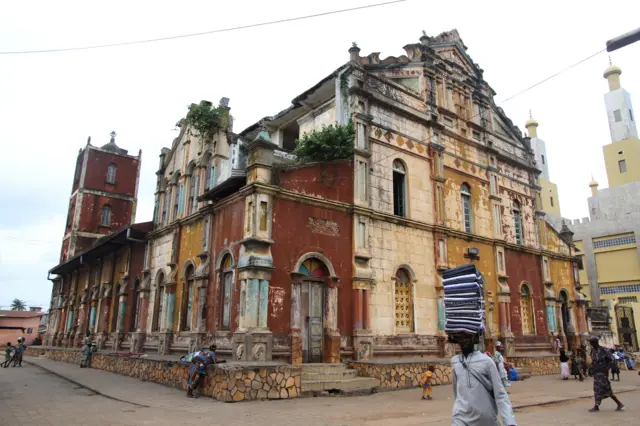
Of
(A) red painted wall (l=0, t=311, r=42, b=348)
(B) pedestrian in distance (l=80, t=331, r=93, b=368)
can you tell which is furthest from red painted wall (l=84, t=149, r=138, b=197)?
(B) pedestrian in distance (l=80, t=331, r=93, b=368)

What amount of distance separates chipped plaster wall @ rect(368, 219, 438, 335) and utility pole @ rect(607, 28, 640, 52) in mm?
9610

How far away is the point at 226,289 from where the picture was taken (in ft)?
47.0

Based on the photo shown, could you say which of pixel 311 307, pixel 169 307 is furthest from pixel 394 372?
pixel 169 307

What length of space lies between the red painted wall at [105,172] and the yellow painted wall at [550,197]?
42025 mm

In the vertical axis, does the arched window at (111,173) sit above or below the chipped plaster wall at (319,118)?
above

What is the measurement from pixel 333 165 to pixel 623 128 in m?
43.3

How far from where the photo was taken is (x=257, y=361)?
11.8 metres

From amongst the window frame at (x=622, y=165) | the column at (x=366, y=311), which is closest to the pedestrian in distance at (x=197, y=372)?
the column at (x=366, y=311)

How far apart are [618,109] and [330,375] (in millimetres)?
47536

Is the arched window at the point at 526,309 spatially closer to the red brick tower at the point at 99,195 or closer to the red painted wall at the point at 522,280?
the red painted wall at the point at 522,280

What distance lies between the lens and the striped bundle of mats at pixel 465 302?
482 cm

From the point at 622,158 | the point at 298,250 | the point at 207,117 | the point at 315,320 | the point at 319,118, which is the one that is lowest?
the point at 315,320

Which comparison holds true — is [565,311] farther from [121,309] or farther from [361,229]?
[121,309]

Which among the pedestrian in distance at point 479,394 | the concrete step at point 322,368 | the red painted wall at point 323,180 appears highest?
Result: the red painted wall at point 323,180
